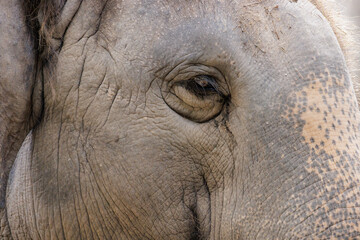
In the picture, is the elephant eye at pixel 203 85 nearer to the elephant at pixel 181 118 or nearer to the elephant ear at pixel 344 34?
the elephant at pixel 181 118

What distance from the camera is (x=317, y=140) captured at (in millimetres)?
2168

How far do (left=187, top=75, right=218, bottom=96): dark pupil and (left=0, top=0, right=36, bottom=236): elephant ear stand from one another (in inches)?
26.7

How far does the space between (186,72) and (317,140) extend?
576mm

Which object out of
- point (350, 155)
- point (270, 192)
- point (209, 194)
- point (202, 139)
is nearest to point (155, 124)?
point (202, 139)

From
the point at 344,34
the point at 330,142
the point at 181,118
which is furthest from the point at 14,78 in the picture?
the point at 344,34

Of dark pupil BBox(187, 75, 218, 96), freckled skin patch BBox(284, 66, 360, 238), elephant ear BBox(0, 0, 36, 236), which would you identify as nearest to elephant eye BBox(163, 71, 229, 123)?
dark pupil BBox(187, 75, 218, 96)

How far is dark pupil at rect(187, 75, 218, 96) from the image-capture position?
233 centimetres

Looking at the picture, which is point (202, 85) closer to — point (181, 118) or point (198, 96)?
point (198, 96)

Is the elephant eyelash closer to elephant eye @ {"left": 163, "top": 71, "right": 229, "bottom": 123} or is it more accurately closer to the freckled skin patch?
elephant eye @ {"left": 163, "top": 71, "right": 229, "bottom": 123}

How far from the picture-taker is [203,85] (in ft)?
7.67

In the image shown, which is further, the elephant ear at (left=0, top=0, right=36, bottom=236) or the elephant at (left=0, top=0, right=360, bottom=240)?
the elephant ear at (left=0, top=0, right=36, bottom=236)

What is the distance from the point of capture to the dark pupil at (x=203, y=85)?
233 centimetres

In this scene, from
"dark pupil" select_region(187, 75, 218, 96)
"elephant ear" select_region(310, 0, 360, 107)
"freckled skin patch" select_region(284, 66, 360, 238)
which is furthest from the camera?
"elephant ear" select_region(310, 0, 360, 107)

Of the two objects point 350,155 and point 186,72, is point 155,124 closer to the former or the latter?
point 186,72
